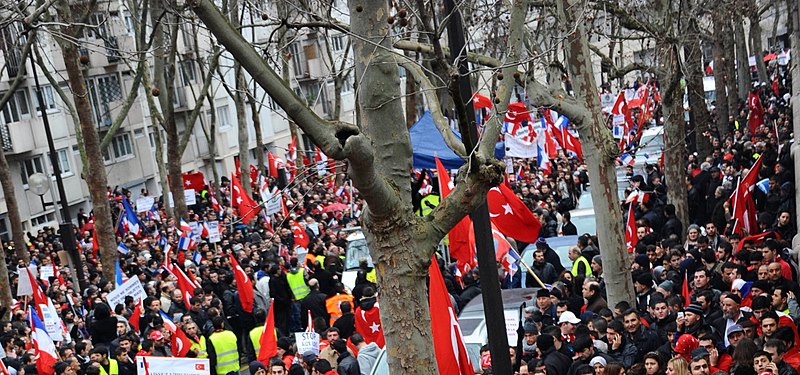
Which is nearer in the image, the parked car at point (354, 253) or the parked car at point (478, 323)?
the parked car at point (478, 323)

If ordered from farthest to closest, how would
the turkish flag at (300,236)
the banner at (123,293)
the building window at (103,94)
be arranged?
the building window at (103,94), the turkish flag at (300,236), the banner at (123,293)

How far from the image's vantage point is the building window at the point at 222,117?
2002 inches

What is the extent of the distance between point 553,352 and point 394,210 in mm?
3693

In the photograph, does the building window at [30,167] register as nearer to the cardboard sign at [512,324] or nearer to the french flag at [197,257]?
the french flag at [197,257]

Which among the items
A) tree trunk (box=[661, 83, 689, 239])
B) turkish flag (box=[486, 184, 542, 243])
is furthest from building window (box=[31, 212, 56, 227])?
turkish flag (box=[486, 184, 542, 243])

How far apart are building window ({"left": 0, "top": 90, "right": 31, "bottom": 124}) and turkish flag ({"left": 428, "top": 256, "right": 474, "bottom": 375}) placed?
31.0m

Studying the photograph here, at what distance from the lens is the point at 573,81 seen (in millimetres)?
12961

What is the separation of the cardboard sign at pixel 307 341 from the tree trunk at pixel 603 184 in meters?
3.57

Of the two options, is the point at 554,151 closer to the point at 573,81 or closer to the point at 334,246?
the point at 334,246

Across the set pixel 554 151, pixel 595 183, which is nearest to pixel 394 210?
pixel 595 183

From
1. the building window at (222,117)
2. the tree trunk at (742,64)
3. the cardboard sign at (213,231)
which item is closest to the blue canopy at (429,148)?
the cardboard sign at (213,231)

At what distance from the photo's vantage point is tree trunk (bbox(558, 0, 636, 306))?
12.8 meters

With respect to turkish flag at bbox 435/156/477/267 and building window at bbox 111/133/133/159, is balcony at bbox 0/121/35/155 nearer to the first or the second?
building window at bbox 111/133/133/159

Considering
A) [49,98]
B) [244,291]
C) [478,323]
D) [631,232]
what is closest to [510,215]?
[478,323]
